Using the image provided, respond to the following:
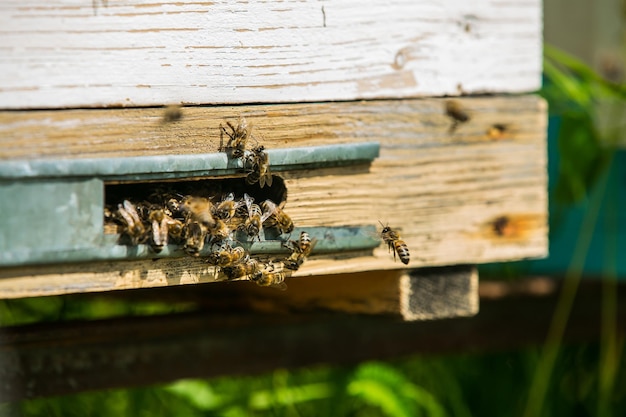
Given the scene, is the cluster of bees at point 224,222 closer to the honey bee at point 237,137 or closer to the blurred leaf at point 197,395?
the honey bee at point 237,137

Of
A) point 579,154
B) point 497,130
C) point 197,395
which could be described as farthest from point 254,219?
point 197,395

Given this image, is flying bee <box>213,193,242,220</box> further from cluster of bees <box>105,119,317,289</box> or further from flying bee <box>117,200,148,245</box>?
flying bee <box>117,200,148,245</box>

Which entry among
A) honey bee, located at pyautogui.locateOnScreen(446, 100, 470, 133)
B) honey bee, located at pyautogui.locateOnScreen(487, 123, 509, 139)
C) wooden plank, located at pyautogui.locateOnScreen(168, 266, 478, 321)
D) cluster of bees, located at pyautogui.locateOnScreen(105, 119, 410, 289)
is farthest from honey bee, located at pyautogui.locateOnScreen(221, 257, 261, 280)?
honey bee, located at pyautogui.locateOnScreen(487, 123, 509, 139)

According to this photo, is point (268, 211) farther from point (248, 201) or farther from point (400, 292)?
point (400, 292)

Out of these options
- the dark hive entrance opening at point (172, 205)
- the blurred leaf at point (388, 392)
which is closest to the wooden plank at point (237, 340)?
the blurred leaf at point (388, 392)

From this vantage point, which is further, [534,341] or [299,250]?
[534,341]

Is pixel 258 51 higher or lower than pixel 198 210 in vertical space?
higher
